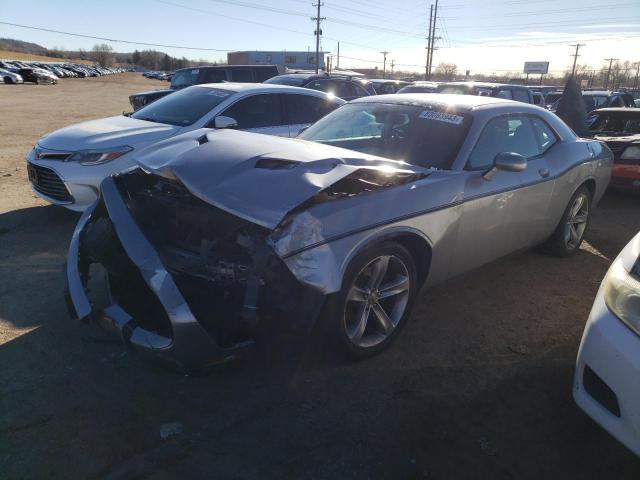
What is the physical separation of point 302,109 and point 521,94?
8.41 meters

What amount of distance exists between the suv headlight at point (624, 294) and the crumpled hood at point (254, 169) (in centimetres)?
138

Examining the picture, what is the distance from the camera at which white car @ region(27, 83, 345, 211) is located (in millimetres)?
5047

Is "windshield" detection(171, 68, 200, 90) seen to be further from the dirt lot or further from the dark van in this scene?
the dirt lot

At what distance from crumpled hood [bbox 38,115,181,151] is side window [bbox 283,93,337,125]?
170 cm

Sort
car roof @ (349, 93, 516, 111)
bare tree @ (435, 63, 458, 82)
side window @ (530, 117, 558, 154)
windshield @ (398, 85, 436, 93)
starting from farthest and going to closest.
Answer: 1. bare tree @ (435, 63, 458, 82)
2. windshield @ (398, 85, 436, 93)
3. side window @ (530, 117, 558, 154)
4. car roof @ (349, 93, 516, 111)

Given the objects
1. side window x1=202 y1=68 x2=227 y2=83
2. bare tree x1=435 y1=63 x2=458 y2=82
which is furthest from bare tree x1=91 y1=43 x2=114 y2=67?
side window x1=202 y1=68 x2=227 y2=83

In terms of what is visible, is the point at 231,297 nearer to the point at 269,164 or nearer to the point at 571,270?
the point at 269,164

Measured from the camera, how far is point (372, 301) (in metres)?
3.00

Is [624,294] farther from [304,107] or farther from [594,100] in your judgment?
[594,100]

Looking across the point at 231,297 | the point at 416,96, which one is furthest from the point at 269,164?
the point at 416,96

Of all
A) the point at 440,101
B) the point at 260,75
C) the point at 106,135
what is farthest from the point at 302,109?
the point at 260,75

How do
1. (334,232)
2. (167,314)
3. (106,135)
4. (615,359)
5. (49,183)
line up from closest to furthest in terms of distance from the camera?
(615,359), (167,314), (334,232), (49,183), (106,135)

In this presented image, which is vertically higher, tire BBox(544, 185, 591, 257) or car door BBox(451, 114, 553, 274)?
car door BBox(451, 114, 553, 274)

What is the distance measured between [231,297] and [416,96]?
270 centimetres
